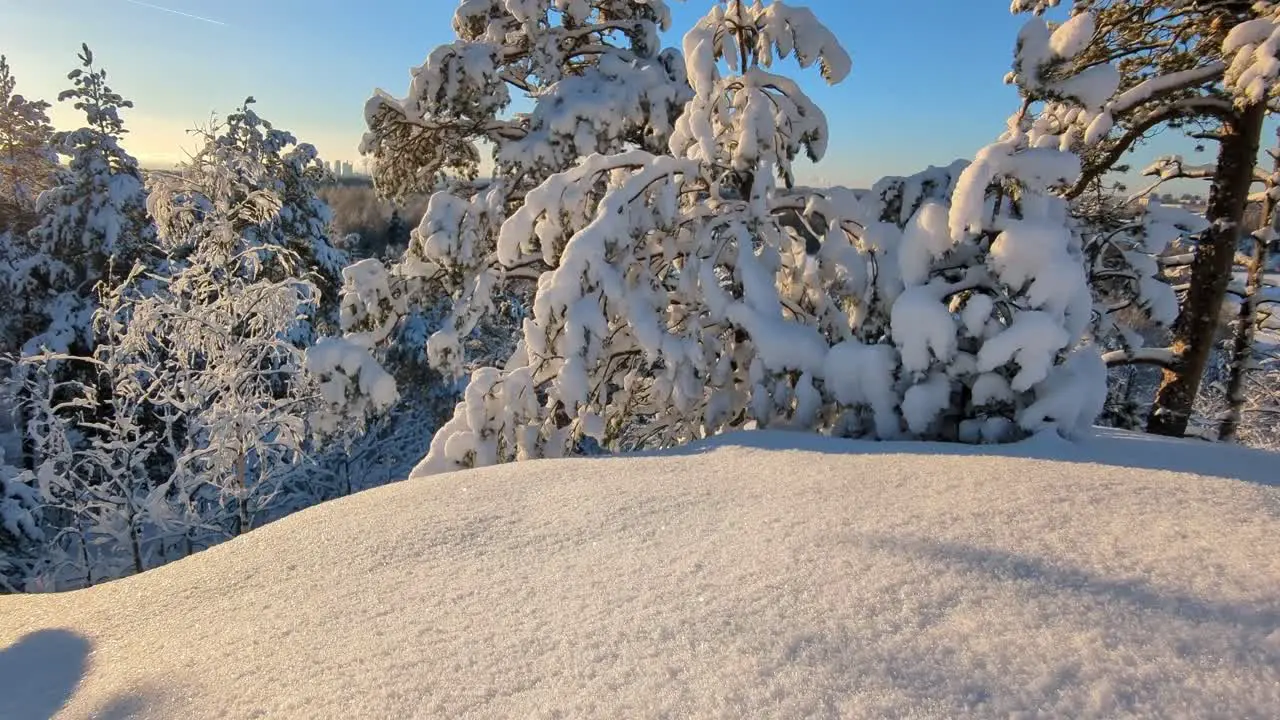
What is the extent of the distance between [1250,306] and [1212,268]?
3356mm

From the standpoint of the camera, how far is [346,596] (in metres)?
2.46

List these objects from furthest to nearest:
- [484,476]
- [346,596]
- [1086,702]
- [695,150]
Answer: [695,150], [484,476], [346,596], [1086,702]

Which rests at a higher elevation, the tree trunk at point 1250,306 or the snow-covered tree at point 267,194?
the snow-covered tree at point 267,194

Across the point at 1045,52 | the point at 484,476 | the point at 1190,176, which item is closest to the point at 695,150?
the point at 1045,52

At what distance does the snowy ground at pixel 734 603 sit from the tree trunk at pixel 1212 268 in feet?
11.9

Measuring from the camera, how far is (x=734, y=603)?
79.9 inches

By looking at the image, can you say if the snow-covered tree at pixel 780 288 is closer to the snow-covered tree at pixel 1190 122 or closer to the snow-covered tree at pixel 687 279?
the snow-covered tree at pixel 687 279

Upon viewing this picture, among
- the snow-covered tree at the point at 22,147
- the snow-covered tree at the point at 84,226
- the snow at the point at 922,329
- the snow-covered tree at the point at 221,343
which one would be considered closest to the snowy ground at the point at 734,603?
the snow at the point at 922,329

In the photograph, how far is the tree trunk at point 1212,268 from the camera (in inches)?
241

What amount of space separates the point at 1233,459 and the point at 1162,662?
226 centimetres

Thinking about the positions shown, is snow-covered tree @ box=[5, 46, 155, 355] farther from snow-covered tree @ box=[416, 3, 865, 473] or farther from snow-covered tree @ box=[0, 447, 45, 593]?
snow-covered tree @ box=[416, 3, 865, 473]

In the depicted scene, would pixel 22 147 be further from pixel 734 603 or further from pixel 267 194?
pixel 734 603

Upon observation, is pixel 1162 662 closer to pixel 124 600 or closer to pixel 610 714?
pixel 610 714

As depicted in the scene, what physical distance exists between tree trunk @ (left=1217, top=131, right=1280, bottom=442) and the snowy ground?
6.83 meters
